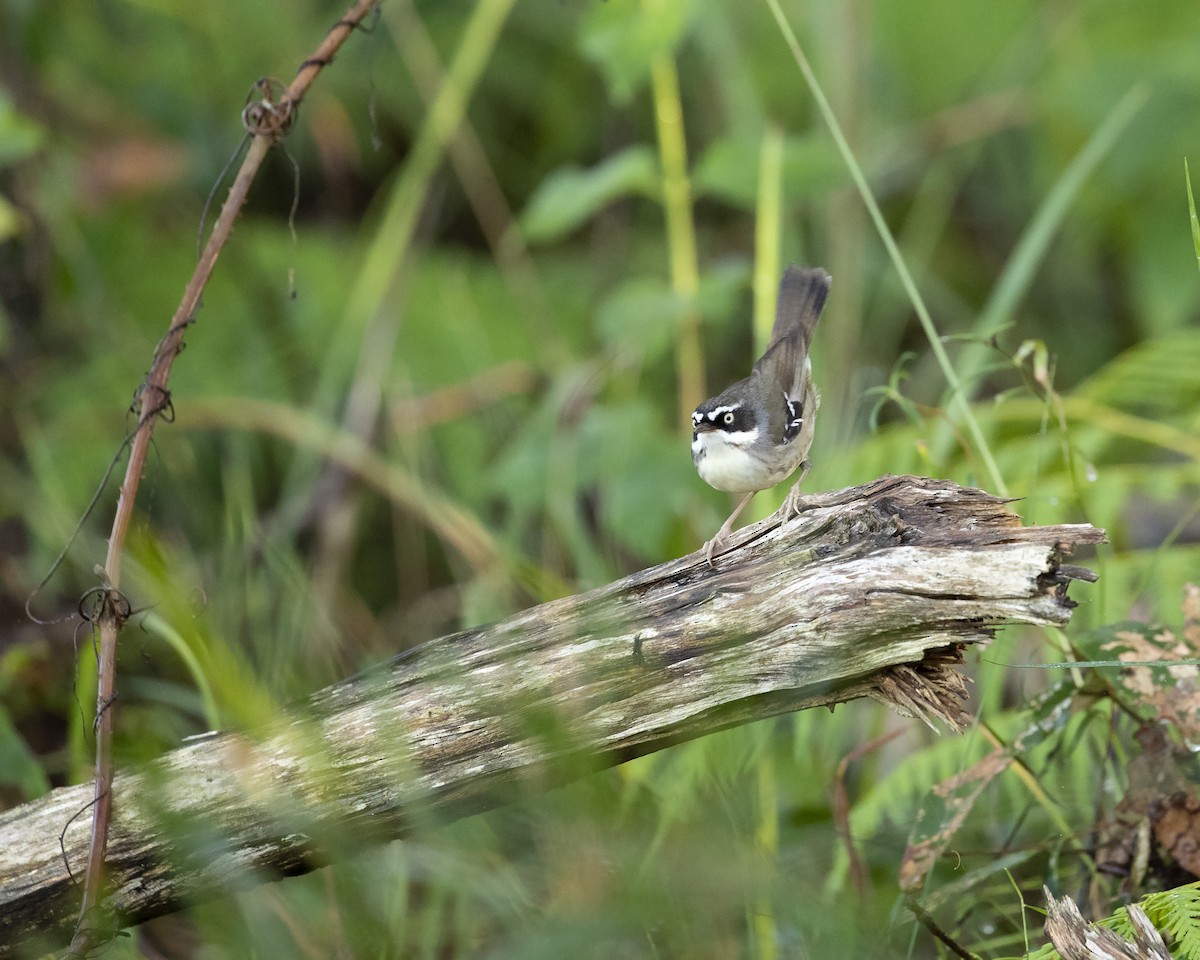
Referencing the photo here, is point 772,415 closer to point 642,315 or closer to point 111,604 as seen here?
point 642,315

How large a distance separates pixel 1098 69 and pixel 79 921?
4.84 metres

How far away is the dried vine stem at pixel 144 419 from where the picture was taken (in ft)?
6.09

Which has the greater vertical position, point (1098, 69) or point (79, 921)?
point (1098, 69)

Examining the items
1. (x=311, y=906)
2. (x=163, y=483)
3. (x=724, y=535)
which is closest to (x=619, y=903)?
(x=724, y=535)

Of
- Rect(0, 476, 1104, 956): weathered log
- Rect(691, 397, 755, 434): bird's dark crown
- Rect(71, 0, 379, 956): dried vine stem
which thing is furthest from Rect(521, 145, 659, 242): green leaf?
Rect(0, 476, 1104, 956): weathered log

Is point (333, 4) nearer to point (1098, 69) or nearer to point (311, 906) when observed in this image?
point (1098, 69)

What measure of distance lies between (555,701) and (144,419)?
86cm

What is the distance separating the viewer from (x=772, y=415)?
2631 mm

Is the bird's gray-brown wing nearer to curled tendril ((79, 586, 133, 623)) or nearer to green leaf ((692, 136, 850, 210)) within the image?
green leaf ((692, 136, 850, 210))

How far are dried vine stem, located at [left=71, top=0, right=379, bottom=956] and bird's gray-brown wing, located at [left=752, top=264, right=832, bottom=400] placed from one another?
1.19 meters

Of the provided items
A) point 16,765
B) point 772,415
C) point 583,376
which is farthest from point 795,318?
point 16,765

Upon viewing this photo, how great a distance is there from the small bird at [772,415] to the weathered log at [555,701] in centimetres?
28

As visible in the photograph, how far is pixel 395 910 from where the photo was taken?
7.36 ft

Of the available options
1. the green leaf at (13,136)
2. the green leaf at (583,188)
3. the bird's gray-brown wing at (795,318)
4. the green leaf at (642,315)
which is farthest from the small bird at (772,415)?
the green leaf at (13,136)
